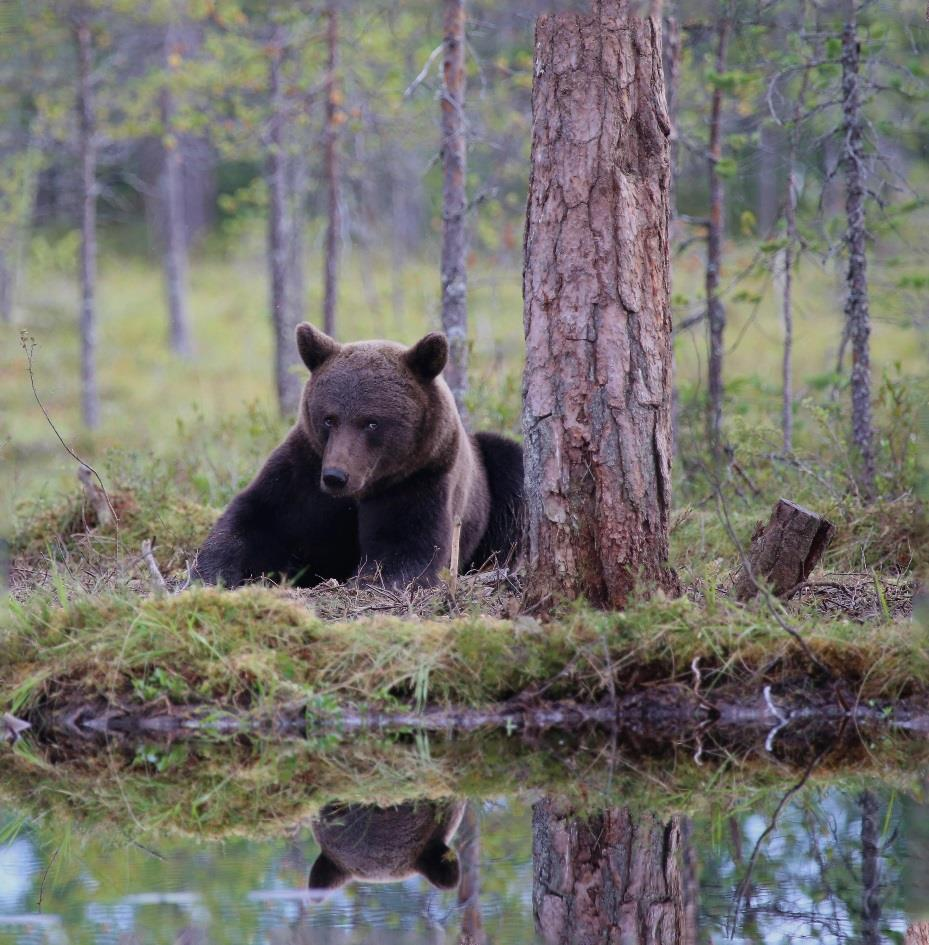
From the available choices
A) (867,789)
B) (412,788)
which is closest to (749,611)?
(867,789)

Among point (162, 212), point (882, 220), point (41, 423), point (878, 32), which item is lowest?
point (41, 423)

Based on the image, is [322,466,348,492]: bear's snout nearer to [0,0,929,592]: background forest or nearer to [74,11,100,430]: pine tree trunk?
[0,0,929,592]: background forest

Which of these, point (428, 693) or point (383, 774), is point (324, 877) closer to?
point (383, 774)

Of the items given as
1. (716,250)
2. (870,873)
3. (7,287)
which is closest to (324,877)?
(870,873)

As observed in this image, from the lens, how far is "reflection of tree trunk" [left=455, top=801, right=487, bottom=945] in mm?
4332

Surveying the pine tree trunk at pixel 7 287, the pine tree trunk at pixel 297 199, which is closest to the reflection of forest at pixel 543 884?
the pine tree trunk at pixel 297 199

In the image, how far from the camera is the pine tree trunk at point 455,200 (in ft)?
35.1

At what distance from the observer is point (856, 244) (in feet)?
30.1

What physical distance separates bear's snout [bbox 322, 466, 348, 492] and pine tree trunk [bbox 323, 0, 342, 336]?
704 cm

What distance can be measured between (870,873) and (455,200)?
693 centimetres

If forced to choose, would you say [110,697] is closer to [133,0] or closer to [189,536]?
[189,536]

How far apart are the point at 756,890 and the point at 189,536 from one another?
5.43 m

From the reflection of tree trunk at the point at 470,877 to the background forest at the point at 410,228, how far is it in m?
2.98

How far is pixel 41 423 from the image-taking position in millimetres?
23484
